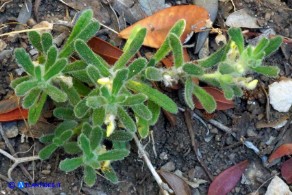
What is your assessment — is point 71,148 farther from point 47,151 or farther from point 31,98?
point 31,98

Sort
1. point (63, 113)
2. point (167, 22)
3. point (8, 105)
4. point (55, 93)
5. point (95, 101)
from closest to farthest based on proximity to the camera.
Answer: point (95, 101), point (55, 93), point (63, 113), point (8, 105), point (167, 22)

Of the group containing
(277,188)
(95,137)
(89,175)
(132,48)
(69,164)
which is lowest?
(277,188)

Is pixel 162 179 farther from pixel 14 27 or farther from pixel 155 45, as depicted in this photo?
pixel 14 27

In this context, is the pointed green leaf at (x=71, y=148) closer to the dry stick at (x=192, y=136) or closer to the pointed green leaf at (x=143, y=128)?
the pointed green leaf at (x=143, y=128)

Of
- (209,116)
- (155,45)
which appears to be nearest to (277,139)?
(209,116)

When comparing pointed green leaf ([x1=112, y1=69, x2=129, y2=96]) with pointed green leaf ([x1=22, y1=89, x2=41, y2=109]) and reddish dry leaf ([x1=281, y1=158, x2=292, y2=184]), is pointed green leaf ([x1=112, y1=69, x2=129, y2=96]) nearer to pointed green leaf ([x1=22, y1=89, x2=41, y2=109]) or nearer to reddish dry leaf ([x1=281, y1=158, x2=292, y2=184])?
pointed green leaf ([x1=22, y1=89, x2=41, y2=109])

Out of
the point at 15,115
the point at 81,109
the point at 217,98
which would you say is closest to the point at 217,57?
the point at 217,98

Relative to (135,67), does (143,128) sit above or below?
below
